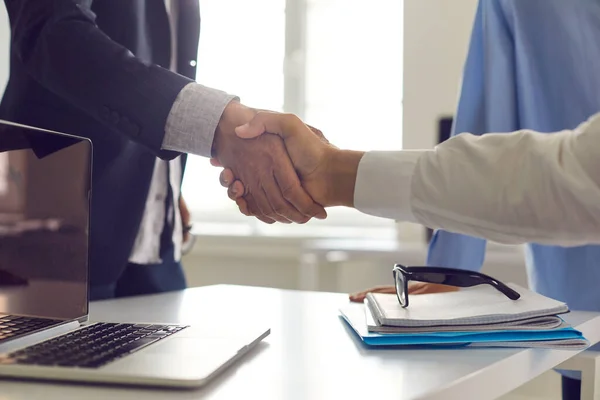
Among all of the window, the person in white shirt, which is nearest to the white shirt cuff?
the person in white shirt

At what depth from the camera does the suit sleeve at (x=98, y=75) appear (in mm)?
1046

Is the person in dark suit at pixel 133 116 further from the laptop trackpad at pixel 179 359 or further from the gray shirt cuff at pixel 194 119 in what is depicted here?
the laptop trackpad at pixel 179 359

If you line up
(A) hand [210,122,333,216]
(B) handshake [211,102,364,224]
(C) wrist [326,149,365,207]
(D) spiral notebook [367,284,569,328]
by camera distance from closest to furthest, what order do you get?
(D) spiral notebook [367,284,569,328]
(C) wrist [326,149,365,207]
(B) handshake [211,102,364,224]
(A) hand [210,122,333,216]

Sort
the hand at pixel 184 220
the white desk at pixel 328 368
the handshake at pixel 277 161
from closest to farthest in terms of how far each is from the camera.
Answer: the white desk at pixel 328 368, the handshake at pixel 277 161, the hand at pixel 184 220

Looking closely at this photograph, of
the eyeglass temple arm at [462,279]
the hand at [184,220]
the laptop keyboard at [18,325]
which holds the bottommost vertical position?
the laptop keyboard at [18,325]

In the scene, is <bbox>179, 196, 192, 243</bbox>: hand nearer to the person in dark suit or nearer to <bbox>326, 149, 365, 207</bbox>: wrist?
the person in dark suit

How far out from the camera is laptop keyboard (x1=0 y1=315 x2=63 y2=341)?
0.65 m

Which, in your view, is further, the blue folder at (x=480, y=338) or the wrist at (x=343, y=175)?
the wrist at (x=343, y=175)

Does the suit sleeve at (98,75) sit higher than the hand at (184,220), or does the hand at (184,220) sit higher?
the suit sleeve at (98,75)

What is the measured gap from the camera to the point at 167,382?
516 millimetres

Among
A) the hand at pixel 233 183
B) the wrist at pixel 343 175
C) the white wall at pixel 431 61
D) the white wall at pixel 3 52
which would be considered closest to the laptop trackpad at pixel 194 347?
the wrist at pixel 343 175

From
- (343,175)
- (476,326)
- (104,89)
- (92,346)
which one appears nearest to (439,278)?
(476,326)

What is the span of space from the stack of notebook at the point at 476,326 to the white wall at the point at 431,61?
66.8 inches

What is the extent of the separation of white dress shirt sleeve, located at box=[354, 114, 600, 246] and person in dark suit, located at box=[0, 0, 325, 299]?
38cm
